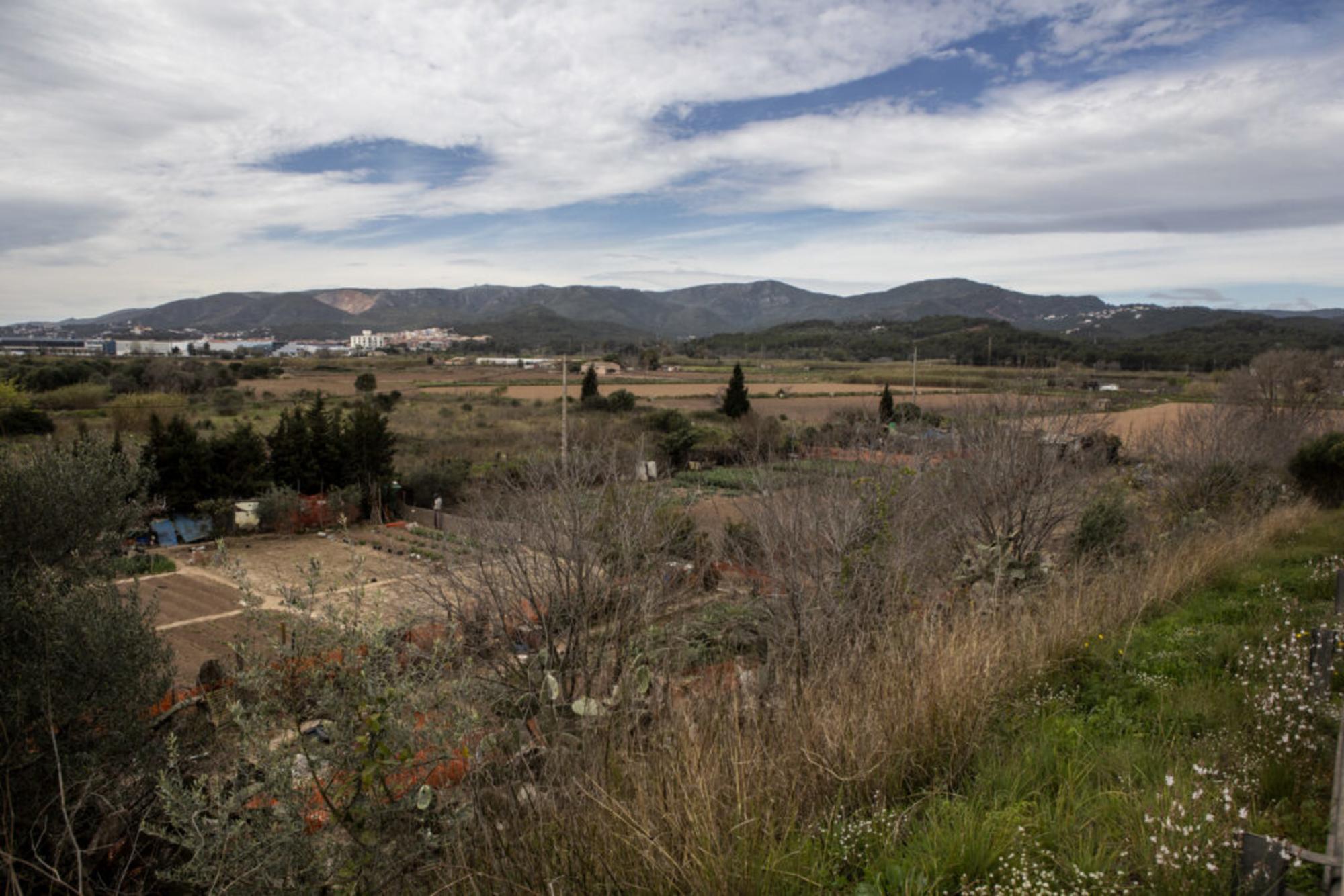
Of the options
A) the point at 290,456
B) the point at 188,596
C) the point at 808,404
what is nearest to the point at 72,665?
the point at 188,596

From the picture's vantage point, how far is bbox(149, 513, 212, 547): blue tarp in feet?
70.4

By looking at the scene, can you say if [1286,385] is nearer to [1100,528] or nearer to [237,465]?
[1100,528]

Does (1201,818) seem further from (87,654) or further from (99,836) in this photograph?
(87,654)

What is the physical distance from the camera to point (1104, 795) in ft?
9.46

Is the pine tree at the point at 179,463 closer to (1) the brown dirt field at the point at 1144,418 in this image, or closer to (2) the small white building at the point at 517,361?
(1) the brown dirt field at the point at 1144,418

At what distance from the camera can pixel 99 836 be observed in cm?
330

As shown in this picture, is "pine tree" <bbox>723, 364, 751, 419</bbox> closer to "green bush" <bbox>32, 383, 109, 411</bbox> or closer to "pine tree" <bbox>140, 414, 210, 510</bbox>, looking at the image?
"pine tree" <bbox>140, 414, 210, 510</bbox>

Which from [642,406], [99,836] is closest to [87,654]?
[99,836]

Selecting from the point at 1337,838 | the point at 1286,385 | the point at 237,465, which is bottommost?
the point at 237,465

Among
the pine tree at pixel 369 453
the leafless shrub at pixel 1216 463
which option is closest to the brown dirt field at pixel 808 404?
the pine tree at pixel 369 453

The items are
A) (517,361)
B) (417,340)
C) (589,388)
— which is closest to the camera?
(589,388)

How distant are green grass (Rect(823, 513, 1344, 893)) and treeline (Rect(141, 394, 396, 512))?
954 inches

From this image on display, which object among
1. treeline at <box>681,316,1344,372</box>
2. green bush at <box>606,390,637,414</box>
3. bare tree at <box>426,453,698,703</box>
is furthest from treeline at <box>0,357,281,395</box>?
treeline at <box>681,316,1344,372</box>

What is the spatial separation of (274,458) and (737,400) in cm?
2611
